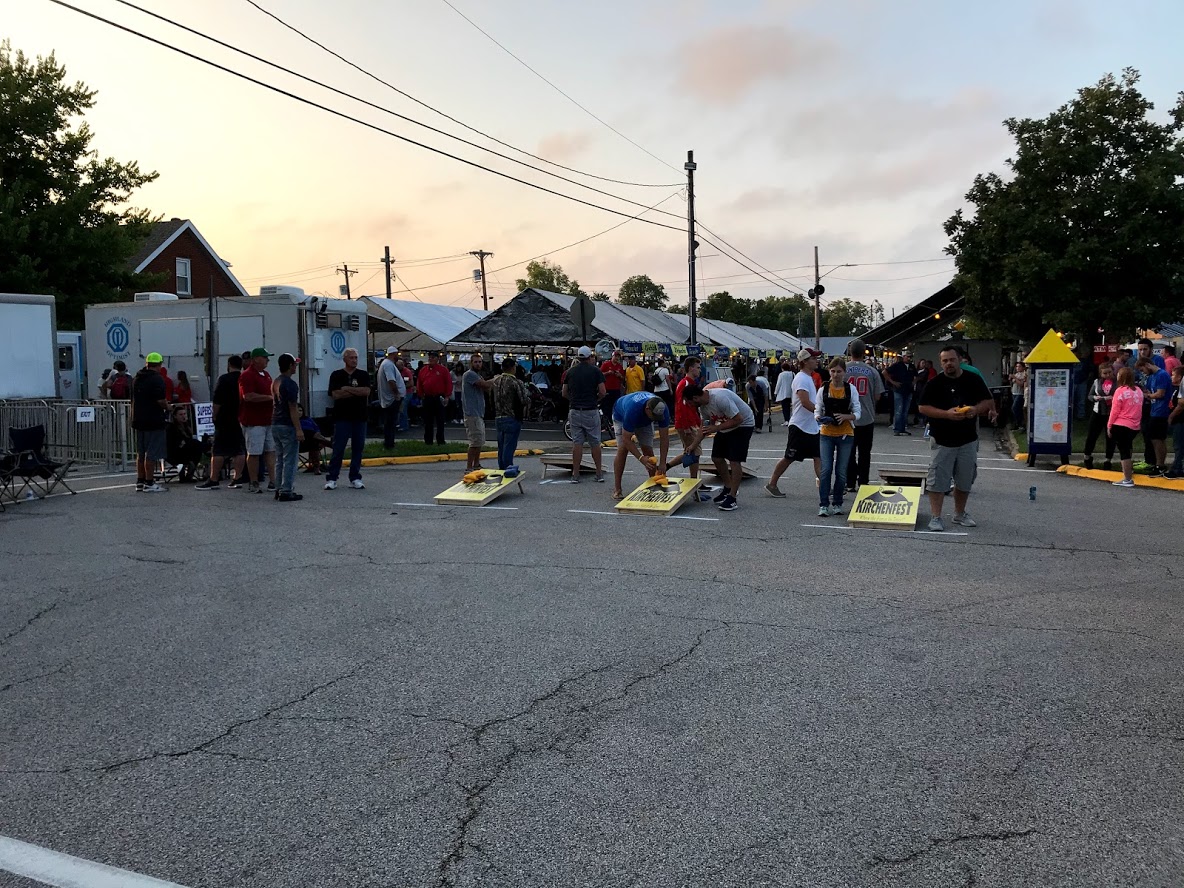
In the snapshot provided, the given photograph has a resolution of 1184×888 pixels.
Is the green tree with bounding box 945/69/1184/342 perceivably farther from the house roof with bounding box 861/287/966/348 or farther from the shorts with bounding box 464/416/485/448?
the shorts with bounding box 464/416/485/448

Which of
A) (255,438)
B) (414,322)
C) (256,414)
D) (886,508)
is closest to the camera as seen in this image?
(886,508)

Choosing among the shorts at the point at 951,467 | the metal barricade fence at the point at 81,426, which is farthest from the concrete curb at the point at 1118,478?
the metal barricade fence at the point at 81,426

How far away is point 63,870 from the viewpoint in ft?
10.9

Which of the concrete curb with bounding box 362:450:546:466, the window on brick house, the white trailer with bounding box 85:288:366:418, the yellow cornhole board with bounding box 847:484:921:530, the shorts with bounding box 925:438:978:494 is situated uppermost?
the window on brick house

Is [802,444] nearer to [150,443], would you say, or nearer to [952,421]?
[952,421]

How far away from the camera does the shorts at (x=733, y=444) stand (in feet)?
37.7

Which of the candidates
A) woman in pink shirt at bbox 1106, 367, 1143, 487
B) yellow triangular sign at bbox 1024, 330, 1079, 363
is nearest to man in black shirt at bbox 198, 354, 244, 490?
woman in pink shirt at bbox 1106, 367, 1143, 487

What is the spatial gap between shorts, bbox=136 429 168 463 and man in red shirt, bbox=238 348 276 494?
113 centimetres

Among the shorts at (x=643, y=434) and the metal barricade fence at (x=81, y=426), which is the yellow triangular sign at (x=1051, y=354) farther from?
the metal barricade fence at (x=81, y=426)

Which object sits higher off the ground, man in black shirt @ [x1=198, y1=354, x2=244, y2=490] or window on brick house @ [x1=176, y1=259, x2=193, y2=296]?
window on brick house @ [x1=176, y1=259, x2=193, y2=296]

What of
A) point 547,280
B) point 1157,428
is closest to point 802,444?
point 1157,428

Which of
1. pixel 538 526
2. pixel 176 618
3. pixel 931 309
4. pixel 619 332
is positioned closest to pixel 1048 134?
pixel 931 309

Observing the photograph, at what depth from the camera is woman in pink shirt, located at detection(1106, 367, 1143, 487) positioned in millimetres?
12977

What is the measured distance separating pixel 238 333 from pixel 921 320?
23625mm
